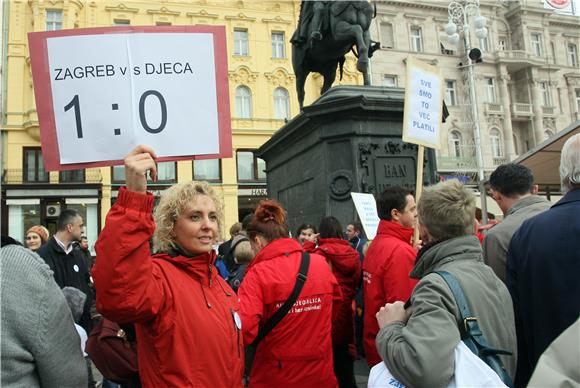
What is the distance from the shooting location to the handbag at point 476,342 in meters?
1.87

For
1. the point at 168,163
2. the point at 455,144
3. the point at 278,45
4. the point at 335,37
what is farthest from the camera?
the point at 455,144

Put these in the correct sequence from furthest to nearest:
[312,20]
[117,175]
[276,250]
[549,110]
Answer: [549,110]
[117,175]
[312,20]
[276,250]

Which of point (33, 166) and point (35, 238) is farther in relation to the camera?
point (33, 166)

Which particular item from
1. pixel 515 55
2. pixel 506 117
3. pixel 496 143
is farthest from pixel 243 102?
pixel 515 55

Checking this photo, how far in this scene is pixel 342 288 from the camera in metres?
4.21

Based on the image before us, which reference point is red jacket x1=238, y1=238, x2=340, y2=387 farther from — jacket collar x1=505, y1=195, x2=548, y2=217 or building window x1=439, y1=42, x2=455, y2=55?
building window x1=439, y1=42, x2=455, y2=55

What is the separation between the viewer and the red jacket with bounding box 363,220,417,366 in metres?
3.13

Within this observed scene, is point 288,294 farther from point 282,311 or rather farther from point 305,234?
point 305,234

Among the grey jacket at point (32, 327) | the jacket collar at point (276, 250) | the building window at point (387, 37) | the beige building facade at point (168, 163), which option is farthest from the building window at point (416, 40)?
the grey jacket at point (32, 327)

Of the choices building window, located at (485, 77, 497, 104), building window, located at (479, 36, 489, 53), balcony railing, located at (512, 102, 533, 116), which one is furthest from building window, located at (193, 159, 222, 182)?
balcony railing, located at (512, 102, 533, 116)

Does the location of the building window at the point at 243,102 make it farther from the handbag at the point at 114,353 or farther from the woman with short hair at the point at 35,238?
the handbag at the point at 114,353

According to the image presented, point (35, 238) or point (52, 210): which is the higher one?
point (52, 210)

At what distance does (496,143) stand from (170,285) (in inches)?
1459

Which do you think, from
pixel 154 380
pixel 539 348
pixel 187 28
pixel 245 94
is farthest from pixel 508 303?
pixel 245 94
